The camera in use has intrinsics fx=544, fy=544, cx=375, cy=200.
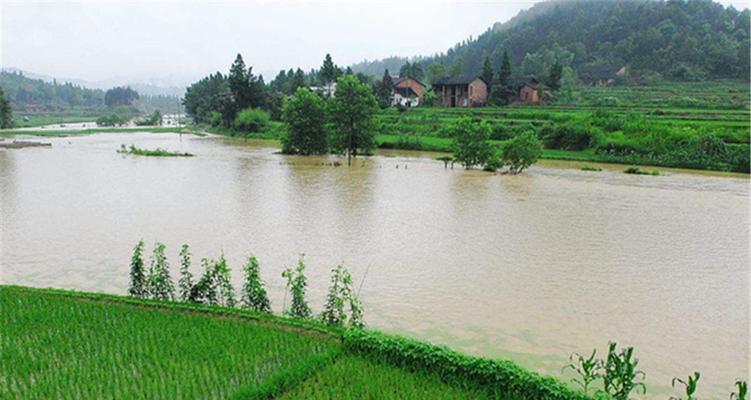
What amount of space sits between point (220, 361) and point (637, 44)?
8276cm

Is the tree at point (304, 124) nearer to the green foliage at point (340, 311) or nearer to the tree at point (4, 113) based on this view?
the green foliage at point (340, 311)

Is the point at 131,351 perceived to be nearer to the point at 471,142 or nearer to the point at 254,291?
the point at 254,291

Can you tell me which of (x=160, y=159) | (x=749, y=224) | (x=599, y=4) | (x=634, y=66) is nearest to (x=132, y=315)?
(x=749, y=224)

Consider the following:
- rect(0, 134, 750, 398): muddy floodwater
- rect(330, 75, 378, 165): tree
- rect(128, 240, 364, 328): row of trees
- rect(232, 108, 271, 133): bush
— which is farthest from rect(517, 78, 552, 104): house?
rect(128, 240, 364, 328): row of trees

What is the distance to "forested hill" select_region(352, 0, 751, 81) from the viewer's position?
6272 centimetres

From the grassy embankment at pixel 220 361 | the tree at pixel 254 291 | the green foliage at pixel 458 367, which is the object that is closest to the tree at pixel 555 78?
the tree at pixel 254 291

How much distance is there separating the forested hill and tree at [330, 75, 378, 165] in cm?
4181

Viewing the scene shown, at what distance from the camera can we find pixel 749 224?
50.9 ft

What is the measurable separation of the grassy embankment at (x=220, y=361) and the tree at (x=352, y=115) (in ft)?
85.7

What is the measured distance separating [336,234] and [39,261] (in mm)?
6232

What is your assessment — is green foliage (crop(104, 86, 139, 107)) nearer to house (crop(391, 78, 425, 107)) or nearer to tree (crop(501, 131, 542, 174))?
house (crop(391, 78, 425, 107))

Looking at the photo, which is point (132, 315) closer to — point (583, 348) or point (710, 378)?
point (583, 348)

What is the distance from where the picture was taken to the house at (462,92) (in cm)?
Answer: 5328

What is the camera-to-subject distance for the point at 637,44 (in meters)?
75.6
